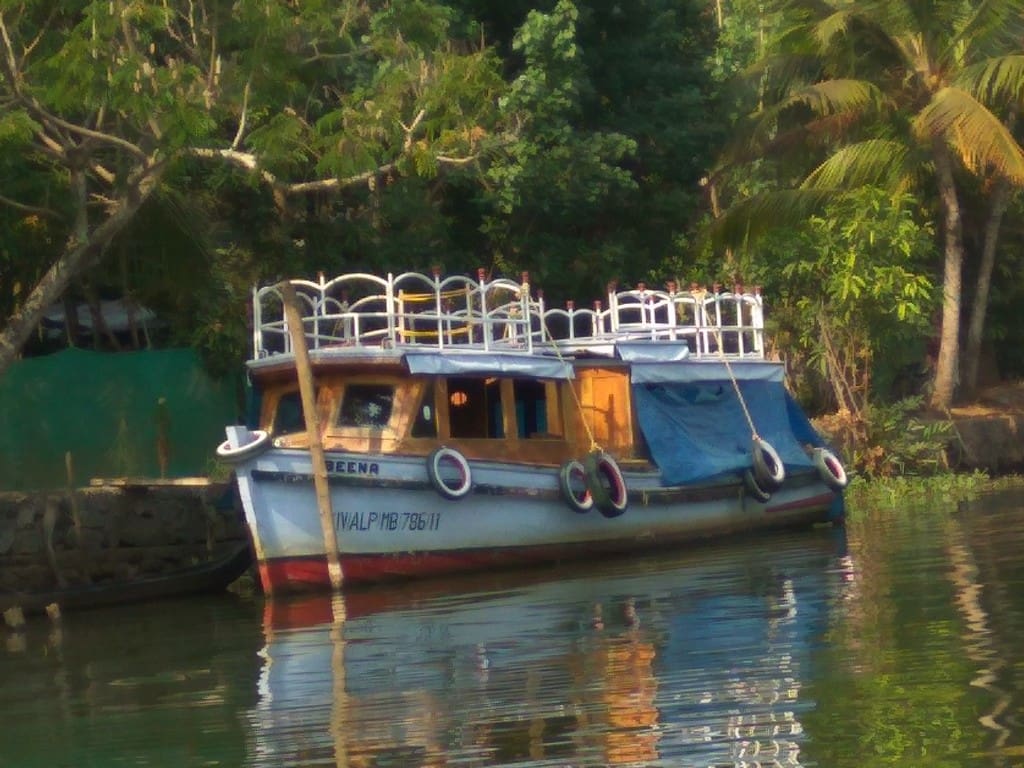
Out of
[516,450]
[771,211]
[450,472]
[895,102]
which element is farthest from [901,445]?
[450,472]

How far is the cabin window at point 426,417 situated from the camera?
18.1 metres

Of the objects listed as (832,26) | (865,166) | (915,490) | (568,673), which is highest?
(832,26)

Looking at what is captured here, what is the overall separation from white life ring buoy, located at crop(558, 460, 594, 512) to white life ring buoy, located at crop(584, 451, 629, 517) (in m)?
0.06

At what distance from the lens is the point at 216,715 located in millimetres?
10305

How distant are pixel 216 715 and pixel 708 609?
4484 millimetres

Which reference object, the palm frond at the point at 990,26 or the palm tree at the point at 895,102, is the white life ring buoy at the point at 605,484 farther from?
the palm frond at the point at 990,26

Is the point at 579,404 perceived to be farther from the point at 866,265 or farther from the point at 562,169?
the point at 866,265

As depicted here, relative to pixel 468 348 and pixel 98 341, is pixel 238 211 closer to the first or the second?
pixel 98 341

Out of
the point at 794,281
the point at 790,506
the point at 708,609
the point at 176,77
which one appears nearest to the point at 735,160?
the point at 794,281

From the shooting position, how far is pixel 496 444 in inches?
742

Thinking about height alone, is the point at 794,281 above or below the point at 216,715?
above

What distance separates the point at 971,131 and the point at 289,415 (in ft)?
40.4

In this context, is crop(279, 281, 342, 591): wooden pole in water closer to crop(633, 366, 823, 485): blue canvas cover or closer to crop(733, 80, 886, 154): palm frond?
crop(633, 366, 823, 485): blue canvas cover

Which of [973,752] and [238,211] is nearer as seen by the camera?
[973,752]
